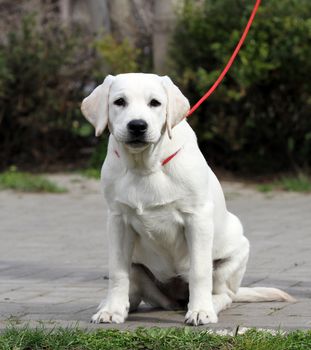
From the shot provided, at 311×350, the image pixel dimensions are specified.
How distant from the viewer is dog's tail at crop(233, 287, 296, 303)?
5465 mm

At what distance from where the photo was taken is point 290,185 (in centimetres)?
1183

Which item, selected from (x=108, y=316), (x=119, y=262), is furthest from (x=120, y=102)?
(x=108, y=316)

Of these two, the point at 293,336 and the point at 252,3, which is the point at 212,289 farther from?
the point at 252,3

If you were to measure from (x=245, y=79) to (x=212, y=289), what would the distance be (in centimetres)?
656

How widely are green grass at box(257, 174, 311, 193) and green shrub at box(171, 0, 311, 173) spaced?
19.4 inches

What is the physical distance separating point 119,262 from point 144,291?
1.22ft

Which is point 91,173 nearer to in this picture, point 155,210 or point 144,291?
point 144,291

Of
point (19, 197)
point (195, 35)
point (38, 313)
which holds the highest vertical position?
point (195, 35)

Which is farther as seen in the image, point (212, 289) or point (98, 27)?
point (98, 27)

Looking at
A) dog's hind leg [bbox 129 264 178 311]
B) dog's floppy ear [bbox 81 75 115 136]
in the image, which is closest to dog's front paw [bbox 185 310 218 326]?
dog's hind leg [bbox 129 264 178 311]

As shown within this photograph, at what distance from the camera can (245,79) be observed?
11.6 metres

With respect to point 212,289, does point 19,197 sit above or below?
below

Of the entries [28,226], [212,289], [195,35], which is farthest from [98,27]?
[212,289]

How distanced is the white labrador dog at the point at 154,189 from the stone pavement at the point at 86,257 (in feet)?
0.70
